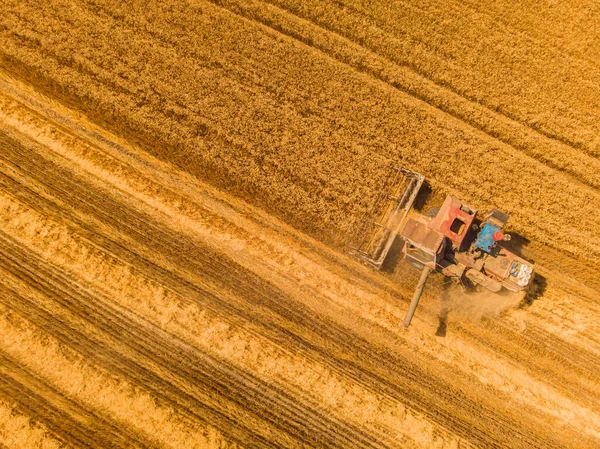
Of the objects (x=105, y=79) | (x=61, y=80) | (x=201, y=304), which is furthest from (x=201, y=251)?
(x=61, y=80)

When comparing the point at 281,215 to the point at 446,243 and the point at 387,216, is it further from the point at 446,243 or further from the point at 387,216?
the point at 446,243

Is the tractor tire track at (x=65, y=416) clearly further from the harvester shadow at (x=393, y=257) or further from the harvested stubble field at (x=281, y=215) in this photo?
the harvester shadow at (x=393, y=257)

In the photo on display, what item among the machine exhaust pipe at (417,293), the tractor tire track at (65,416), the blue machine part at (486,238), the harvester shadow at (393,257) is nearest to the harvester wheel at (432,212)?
the harvester shadow at (393,257)

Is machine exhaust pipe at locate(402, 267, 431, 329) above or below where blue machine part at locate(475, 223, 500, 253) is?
below

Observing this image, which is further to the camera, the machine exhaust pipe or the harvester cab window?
the machine exhaust pipe

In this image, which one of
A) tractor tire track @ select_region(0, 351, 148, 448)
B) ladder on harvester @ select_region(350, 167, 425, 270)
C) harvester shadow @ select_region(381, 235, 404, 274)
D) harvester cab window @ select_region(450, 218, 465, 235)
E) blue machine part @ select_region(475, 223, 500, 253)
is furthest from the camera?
harvester shadow @ select_region(381, 235, 404, 274)

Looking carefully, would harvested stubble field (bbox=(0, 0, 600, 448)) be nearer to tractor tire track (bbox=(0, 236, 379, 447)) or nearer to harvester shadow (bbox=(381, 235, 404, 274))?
tractor tire track (bbox=(0, 236, 379, 447))

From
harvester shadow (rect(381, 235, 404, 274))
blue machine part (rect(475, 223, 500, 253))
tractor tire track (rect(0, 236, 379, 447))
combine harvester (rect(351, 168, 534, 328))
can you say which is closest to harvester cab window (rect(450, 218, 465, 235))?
combine harvester (rect(351, 168, 534, 328))

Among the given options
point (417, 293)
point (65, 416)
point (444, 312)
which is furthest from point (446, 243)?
point (65, 416)
